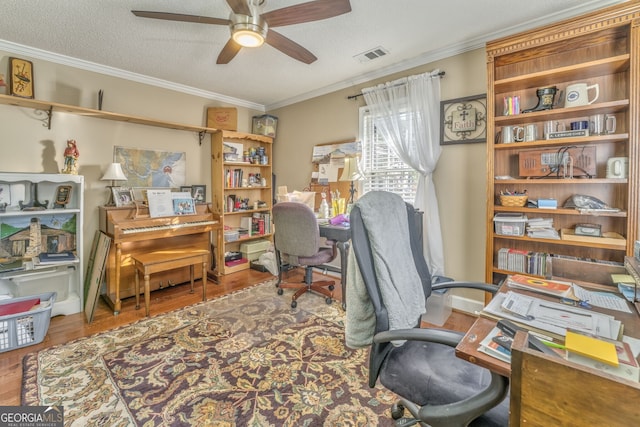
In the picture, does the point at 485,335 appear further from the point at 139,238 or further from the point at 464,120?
the point at 139,238

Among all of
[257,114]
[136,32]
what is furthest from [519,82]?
[257,114]

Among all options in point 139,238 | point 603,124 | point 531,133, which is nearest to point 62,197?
point 139,238

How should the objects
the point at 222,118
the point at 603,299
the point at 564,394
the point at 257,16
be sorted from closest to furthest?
the point at 564,394, the point at 603,299, the point at 257,16, the point at 222,118

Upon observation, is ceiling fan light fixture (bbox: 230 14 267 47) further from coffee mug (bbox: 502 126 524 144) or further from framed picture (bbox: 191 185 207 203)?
framed picture (bbox: 191 185 207 203)

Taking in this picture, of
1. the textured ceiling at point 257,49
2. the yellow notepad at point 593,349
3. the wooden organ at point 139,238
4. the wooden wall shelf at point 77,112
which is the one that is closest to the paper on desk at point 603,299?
the yellow notepad at point 593,349

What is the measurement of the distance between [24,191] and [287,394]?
116 inches

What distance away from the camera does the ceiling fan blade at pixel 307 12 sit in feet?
5.20

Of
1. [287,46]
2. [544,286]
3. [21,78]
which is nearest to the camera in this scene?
[544,286]

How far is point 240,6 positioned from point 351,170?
196 cm

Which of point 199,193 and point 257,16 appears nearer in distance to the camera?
point 257,16

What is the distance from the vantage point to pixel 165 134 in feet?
11.5

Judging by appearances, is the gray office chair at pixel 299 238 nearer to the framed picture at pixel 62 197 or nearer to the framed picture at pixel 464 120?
the framed picture at pixel 464 120

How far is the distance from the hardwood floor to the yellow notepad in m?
1.79

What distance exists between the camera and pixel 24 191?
256cm
